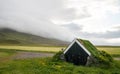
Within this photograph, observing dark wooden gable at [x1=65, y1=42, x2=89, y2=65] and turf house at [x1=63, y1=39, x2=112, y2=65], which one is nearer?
turf house at [x1=63, y1=39, x2=112, y2=65]

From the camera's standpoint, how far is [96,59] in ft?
124

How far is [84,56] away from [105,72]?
7.89m

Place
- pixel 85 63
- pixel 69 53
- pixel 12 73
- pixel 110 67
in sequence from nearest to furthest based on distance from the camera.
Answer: pixel 12 73
pixel 110 67
pixel 85 63
pixel 69 53

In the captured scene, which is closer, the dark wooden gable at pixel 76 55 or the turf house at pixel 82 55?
the turf house at pixel 82 55

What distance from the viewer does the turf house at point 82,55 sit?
123 ft

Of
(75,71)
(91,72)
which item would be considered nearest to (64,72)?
(75,71)

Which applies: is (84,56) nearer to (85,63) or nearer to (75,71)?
(85,63)

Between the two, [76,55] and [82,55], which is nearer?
[82,55]

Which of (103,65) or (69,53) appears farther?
(69,53)

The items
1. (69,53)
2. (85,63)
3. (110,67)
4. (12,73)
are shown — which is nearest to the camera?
(12,73)

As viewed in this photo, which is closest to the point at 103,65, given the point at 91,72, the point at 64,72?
the point at 91,72

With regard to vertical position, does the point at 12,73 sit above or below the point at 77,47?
below

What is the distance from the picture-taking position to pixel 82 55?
39.4 meters

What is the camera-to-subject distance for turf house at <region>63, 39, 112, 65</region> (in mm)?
37594
